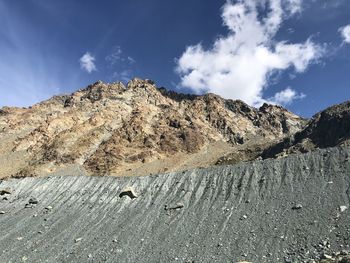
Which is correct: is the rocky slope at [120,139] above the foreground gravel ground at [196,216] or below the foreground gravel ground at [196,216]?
above

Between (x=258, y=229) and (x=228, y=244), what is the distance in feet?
8.20

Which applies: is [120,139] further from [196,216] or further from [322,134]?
[196,216]

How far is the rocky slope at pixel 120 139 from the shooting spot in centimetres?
14825

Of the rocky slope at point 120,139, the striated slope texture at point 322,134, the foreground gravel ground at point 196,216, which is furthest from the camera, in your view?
the rocky slope at point 120,139

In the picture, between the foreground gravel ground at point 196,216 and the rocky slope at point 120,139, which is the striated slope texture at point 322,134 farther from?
the foreground gravel ground at point 196,216

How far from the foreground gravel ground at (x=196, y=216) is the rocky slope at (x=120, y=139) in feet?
325

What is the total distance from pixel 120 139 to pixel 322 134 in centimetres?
6685

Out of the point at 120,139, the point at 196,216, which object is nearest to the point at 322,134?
the point at 120,139

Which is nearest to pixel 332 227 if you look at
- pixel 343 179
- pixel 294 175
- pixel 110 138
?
pixel 343 179

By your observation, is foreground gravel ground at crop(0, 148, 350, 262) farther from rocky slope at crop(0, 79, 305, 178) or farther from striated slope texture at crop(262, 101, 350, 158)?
rocky slope at crop(0, 79, 305, 178)

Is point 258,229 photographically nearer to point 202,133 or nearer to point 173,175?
point 173,175

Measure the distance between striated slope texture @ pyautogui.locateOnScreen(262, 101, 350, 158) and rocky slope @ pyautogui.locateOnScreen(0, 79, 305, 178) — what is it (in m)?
13.7

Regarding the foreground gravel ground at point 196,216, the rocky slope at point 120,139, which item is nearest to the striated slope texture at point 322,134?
the rocky slope at point 120,139

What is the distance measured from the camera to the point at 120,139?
159625 mm
